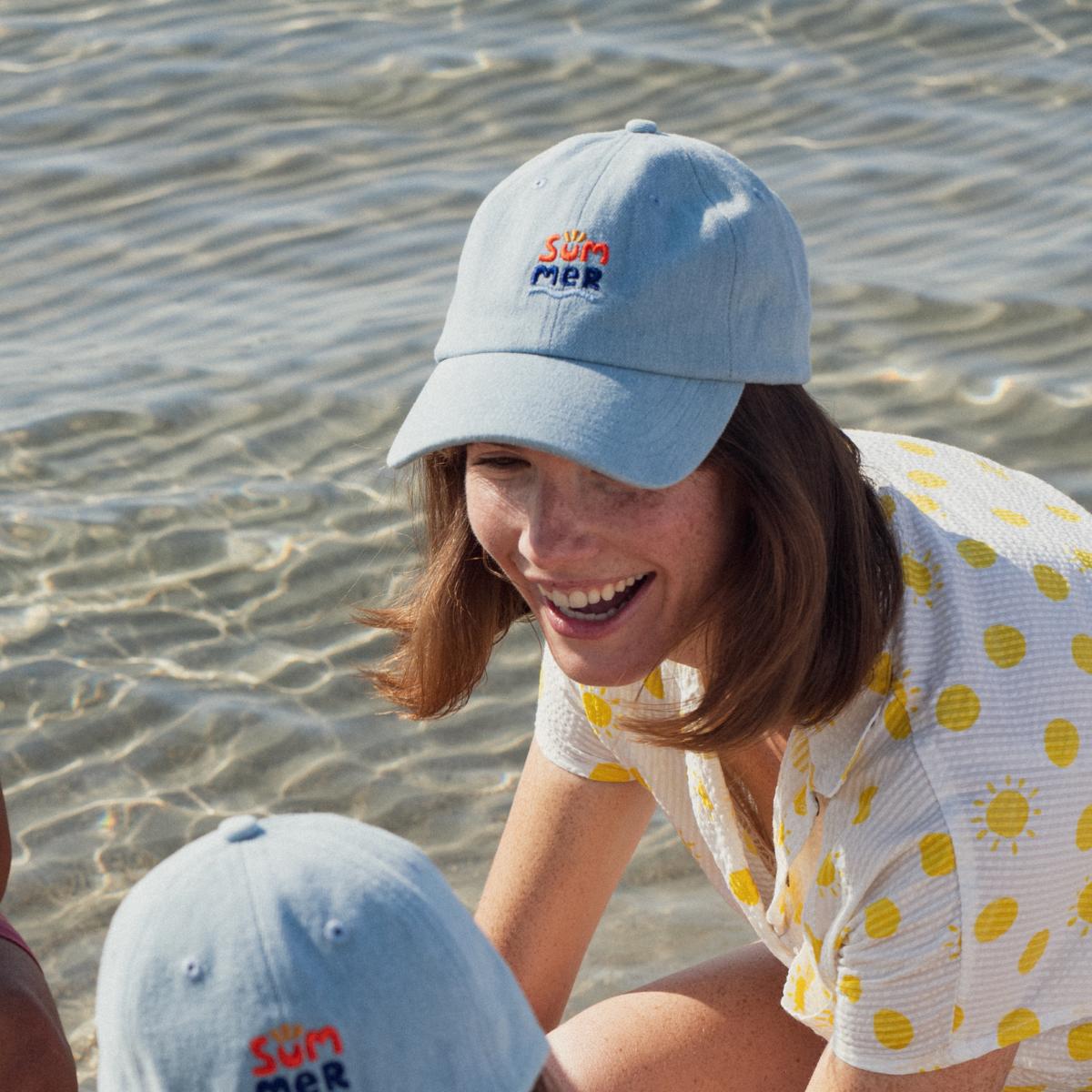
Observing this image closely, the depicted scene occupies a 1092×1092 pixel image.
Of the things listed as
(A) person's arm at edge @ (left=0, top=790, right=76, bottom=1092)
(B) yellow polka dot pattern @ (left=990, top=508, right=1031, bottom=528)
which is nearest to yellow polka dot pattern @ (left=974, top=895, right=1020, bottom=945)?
(B) yellow polka dot pattern @ (left=990, top=508, right=1031, bottom=528)

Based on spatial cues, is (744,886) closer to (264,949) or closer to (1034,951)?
(1034,951)

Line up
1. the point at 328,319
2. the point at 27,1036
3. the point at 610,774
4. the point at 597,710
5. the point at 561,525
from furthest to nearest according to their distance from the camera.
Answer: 1. the point at 328,319
2. the point at 610,774
3. the point at 597,710
4. the point at 27,1036
5. the point at 561,525

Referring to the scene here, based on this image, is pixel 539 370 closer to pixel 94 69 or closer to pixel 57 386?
pixel 57 386

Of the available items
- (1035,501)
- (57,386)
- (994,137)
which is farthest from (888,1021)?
(994,137)

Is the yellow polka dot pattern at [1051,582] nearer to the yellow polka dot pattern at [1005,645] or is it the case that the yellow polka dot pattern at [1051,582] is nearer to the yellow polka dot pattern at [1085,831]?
the yellow polka dot pattern at [1005,645]

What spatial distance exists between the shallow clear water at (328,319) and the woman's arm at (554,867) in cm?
67

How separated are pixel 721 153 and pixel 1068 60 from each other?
5.49m

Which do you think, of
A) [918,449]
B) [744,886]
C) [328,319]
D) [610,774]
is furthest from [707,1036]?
[328,319]

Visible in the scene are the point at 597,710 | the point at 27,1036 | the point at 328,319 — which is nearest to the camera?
the point at 27,1036

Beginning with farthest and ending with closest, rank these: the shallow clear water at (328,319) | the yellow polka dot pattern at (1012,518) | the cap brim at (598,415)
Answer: the shallow clear water at (328,319)
the yellow polka dot pattern at (1012,518)
the cap brim at (598,415)

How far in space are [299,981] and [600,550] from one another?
0.74 meters

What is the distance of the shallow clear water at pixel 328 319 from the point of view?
3949 millimetres

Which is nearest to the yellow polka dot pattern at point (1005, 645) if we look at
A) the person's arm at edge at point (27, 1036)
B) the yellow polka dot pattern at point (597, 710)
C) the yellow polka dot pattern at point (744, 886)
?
the yellow polka dot pattern at point (744, 886)

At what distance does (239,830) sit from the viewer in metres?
1.49
